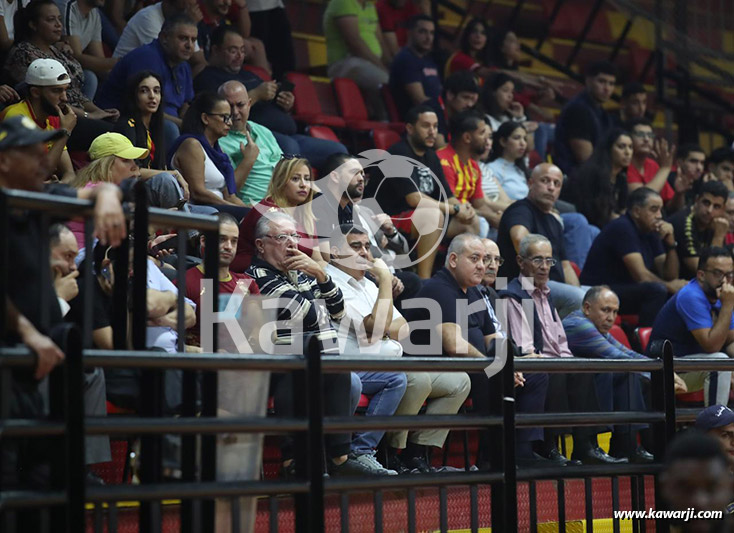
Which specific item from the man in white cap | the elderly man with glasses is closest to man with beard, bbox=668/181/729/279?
the elderly man with glasses

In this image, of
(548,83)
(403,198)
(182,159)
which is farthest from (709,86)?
(182,159)

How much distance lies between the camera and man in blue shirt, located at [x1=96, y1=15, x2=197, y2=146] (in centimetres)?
790

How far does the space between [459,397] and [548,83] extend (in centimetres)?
694

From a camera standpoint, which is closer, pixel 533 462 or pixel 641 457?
pixel 641 457

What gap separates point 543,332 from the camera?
24.1 ft

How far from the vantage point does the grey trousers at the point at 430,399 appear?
611cm

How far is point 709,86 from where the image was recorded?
13742 mm

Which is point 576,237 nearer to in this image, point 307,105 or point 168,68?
point 307,105

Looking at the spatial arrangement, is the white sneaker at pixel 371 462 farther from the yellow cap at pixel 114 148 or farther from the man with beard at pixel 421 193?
the man with beard at pixel 421 193

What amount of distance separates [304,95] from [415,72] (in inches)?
43.7

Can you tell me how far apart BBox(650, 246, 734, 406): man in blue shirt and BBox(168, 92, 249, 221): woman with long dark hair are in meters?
2.90

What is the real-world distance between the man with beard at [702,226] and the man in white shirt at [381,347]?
3.74m

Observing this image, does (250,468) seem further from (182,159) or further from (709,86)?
(709,86)

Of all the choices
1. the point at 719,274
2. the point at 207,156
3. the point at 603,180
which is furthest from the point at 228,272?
the point at 603,180
